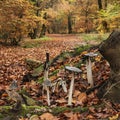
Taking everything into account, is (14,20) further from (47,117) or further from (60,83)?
(47,117)

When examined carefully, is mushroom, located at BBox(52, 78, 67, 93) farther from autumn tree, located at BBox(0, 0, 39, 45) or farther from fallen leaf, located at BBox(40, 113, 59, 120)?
autumn tree, located at BBox(0, 0, 39, 45)

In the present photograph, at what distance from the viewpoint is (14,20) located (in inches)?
680

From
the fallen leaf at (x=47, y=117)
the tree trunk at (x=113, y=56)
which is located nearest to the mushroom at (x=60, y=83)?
the tree trunk at (x=113, y=56)

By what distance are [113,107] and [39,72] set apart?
348cm

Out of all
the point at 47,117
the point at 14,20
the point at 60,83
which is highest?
the point at 14,20

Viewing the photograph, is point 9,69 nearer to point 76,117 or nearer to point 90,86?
point 90,86

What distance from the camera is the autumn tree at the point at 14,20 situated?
1645cm

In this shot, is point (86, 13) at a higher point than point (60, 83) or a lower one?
higher

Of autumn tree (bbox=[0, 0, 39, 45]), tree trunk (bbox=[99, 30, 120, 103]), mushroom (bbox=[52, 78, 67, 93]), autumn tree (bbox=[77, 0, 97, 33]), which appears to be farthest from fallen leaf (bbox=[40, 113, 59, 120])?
autumn tree (bbox=[77, 0, 97, 33])

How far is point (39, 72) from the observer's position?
7453 mm

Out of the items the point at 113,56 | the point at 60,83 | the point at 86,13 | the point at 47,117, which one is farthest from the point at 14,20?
the point at 86,13

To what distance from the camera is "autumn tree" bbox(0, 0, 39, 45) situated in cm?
1645

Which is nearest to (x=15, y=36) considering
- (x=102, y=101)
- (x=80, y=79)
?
(x=80, y=79)

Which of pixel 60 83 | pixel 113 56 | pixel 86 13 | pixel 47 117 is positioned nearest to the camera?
pixel 47 117
